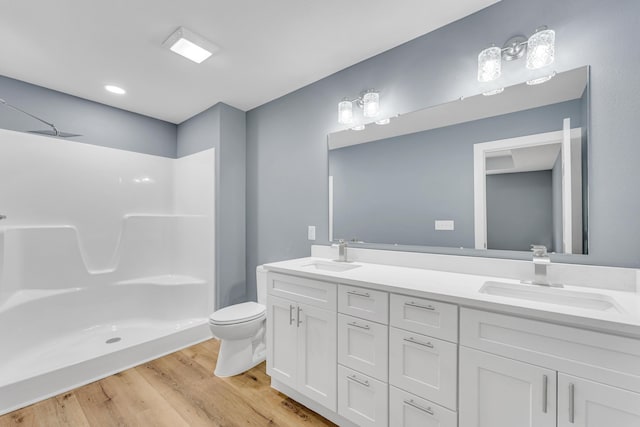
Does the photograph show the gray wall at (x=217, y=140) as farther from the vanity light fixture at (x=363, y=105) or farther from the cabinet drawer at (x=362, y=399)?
the cabinet drawer at (x=362, y=399)

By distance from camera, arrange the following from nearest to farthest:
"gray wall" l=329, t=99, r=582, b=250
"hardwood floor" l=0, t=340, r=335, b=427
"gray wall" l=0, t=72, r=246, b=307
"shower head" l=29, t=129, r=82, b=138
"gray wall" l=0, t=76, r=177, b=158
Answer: "gray wall" l=329, t=99, r=582, b=250
"hardwood floor" l=0, t=340, r=335, b=427
"gray wall" l=0, t=76, r=177, b=158
"shower head" l=29, t=129, r=82, b=138
"gray wall" l=0, t=72, r=246, b=307

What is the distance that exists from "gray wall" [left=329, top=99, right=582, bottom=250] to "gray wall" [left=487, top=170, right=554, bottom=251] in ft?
0.07

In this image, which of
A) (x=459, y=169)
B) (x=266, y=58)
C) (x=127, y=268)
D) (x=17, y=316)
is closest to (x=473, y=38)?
(x=459, y=169)

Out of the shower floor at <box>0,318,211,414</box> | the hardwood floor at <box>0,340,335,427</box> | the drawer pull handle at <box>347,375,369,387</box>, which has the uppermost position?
the drawer pull handle at <box>347,375,369,387</box>

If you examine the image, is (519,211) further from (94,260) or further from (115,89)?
(94,260)

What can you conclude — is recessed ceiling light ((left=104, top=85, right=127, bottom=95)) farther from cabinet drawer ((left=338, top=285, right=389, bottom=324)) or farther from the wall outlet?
the wall outlet

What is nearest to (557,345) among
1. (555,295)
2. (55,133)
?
(555,295)

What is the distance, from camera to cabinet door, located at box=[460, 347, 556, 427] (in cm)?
97

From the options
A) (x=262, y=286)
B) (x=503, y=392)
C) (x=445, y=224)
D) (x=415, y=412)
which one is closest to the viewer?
(x=503, y=392)

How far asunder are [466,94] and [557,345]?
1372 mm

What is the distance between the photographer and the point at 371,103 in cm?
198

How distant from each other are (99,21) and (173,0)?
1.84ft

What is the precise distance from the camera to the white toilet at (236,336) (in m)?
2.08

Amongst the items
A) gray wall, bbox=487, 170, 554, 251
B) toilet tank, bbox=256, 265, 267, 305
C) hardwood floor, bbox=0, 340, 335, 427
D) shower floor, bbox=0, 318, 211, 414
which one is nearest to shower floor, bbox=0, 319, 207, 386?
shower floor, bbox=0, 318, 211, 414
